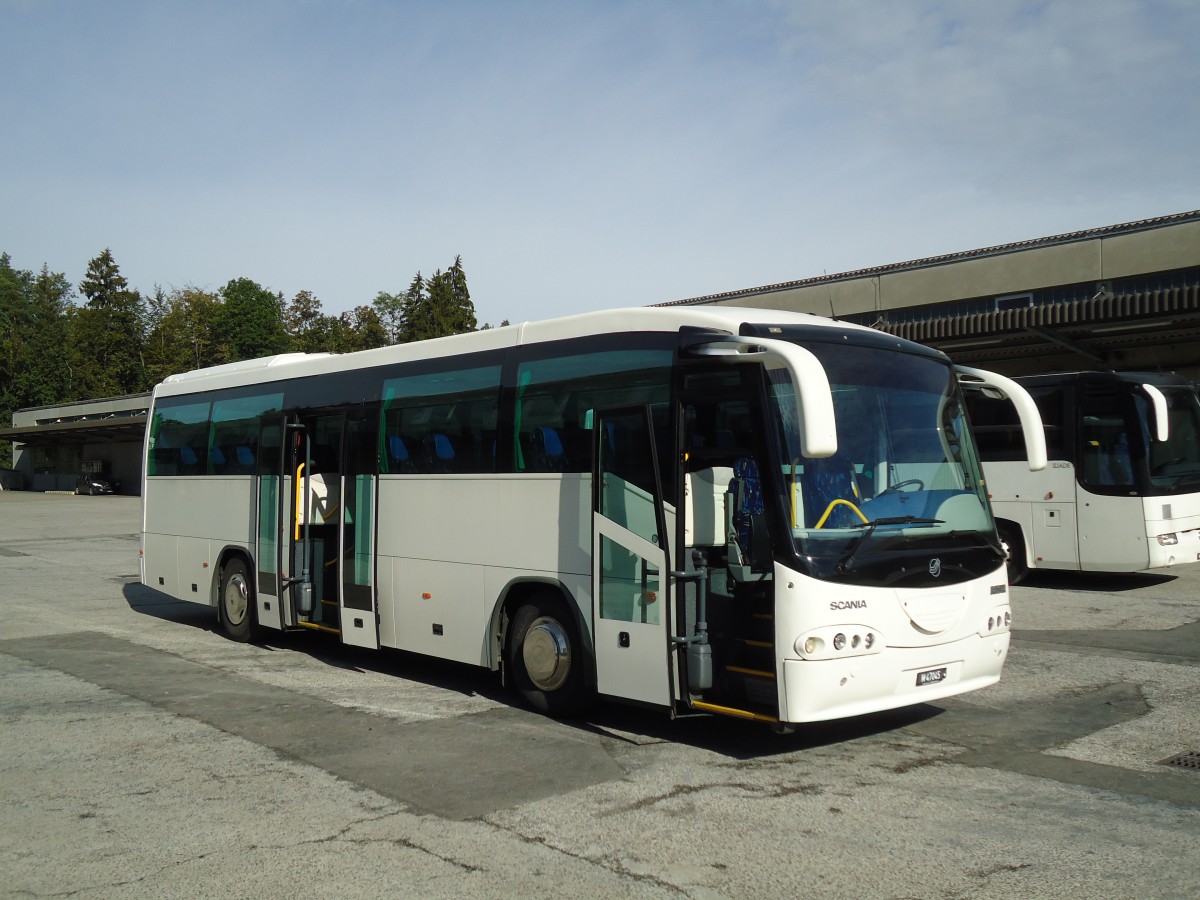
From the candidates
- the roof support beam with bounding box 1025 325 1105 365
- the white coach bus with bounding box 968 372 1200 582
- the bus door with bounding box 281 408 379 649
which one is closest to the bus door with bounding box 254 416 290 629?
the bus door with bounding box 281 408 379 649

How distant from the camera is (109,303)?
104375 millimetres

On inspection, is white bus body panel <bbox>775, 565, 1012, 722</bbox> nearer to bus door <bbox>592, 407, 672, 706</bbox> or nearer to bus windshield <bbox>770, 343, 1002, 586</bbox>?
bus windshield <bbox>770, 343, 1002, 586</bbox>

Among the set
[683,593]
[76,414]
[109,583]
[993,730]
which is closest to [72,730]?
[683,593]

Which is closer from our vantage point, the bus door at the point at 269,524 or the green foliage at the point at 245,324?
the bus door at the point at 269,524

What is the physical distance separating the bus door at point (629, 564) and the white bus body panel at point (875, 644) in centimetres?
98

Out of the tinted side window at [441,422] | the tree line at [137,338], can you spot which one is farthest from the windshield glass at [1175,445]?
the tree line at [137,338]

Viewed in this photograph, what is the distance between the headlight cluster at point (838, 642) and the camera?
651cm

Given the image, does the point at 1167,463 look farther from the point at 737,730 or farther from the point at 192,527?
the point at 192,527

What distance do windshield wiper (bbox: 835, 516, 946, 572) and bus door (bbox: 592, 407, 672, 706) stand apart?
1.20m

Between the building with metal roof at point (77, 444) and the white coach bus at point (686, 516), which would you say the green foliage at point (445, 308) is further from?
the white coach bus at point (686, 516)

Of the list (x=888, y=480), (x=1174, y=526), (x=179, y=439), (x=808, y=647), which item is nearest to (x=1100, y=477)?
(x=1174, y=526)

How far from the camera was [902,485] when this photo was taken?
720cm

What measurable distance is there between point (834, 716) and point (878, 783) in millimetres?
471

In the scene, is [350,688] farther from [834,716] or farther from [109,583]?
[109,583]
